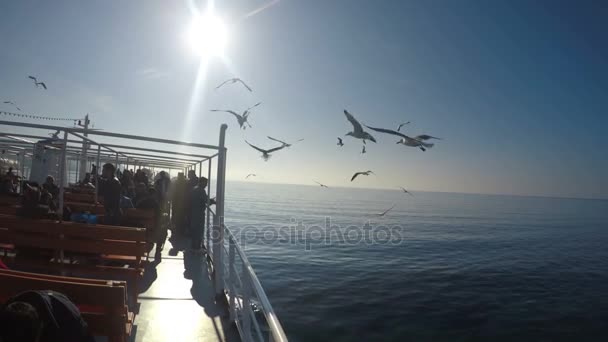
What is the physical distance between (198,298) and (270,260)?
12.8 meters

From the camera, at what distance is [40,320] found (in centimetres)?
157

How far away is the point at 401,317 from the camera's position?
9875 mm

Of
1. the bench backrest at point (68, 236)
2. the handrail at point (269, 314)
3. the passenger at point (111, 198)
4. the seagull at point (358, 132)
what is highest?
the seagull at point (358, 132)

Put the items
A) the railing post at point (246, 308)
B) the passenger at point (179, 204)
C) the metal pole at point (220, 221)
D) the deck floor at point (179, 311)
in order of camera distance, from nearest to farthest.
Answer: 1. the railing post at point (246, 308)
2. the deck floor at point (179, 311)
3. the metal pole at point (220, 221)
4. the passenger at point (179, 204)

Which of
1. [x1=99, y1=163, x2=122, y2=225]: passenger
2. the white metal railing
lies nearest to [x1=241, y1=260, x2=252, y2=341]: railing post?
the white metal railing

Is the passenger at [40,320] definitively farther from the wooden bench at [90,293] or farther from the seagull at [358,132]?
the seagull at [358,132]

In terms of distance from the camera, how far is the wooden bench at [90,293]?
80.9 inches

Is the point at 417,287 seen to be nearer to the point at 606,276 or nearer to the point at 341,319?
the point at 341,319

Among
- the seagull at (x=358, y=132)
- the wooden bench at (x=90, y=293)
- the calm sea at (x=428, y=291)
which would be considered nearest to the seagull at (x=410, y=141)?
the seagull at (x=358, y=132)

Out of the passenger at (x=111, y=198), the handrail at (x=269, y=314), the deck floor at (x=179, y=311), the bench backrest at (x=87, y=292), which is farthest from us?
the passenger at (x=111, y=198)

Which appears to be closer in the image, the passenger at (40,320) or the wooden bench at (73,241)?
the passenger at (40,320)

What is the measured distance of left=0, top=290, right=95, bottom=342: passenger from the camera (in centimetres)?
148

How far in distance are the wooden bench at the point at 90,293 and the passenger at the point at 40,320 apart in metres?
0.32

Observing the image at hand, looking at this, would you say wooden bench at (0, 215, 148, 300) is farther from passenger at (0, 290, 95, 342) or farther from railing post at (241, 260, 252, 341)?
passenger at (0, 290, 95, 342)
